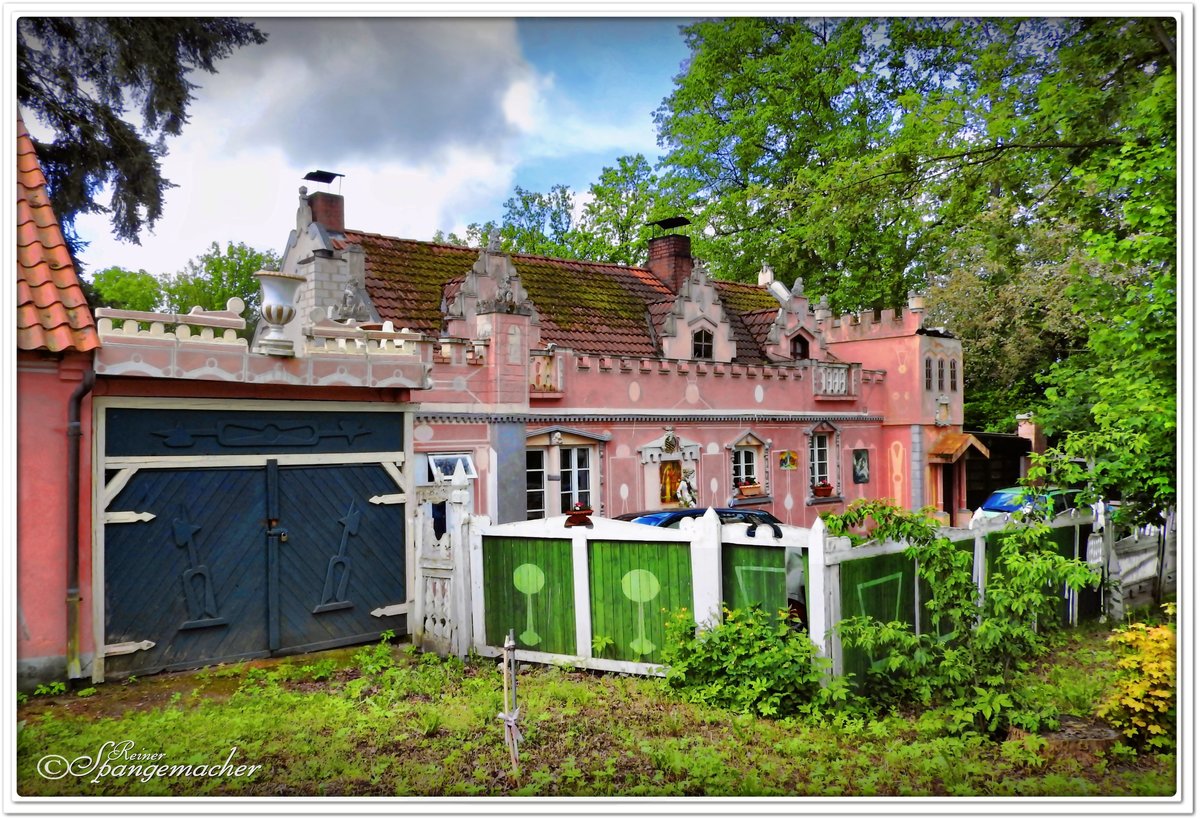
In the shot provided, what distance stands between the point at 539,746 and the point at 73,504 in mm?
3197

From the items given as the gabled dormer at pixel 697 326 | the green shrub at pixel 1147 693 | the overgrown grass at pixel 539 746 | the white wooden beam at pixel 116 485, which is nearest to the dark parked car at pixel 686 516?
the gabled dormer at pixel 697 326

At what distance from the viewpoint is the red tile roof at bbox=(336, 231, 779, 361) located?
12.1 meters

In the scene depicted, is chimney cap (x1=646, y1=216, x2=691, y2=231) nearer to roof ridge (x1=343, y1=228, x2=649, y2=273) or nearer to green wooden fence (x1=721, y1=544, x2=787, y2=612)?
roof ridge (x1=343, y1=228, x2=649, y2=273)

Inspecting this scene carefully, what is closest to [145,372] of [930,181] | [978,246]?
[930,181]

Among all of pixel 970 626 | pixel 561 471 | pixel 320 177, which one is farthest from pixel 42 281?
pixel 561 471

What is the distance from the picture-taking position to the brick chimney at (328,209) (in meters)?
12.1

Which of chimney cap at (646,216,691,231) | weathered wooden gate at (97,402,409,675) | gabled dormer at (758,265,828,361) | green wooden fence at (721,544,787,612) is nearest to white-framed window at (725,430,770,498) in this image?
gabled dormer at (758,265,828,361)

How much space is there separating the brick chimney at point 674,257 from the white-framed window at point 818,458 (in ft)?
11.3

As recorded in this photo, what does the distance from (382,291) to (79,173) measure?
452 centimetres

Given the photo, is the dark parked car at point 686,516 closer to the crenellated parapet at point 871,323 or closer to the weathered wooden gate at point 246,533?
the weathered wooden gate at point 246,533

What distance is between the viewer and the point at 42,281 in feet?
18.4

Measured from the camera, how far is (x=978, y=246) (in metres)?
9.45

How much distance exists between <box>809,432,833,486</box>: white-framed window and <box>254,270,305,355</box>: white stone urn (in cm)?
928
